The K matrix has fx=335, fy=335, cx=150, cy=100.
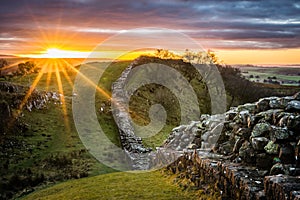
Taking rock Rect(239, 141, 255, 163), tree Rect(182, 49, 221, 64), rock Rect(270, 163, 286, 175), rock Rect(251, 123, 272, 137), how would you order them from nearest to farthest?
rock Rect(270, 163, 286, 175) → rock Rect(239, 141, 255, 163) → rock Rect(251, 123, 272, 137) → tree Rect(182, 49, 221, 64)

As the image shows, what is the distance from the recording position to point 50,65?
260ft

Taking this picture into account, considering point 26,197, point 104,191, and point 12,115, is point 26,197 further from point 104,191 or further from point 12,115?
point 12,115

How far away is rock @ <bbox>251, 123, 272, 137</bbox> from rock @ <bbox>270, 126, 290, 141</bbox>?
57cm

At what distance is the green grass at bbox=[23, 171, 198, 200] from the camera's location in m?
14.1

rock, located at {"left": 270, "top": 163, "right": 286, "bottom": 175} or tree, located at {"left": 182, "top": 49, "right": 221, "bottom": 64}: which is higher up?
tree, located at {"left": 182, "top": 49, "right": 221, "bottom": 64}

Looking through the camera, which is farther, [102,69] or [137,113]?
[102,69]

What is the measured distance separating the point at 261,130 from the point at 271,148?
1.22 meters

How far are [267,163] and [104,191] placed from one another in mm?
7748

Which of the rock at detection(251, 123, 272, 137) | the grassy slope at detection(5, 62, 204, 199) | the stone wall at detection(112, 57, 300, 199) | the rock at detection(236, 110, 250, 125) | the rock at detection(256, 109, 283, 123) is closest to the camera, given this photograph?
the stone wall at detection(112, 57, 300, 199)

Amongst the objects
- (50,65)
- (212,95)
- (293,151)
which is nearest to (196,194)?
(293,151)

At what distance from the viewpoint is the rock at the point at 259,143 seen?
11797mm

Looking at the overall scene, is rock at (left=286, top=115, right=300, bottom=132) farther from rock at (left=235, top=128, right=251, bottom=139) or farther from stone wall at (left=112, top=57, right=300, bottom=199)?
rock at (left=235, top=128, right=251, bottom=139)

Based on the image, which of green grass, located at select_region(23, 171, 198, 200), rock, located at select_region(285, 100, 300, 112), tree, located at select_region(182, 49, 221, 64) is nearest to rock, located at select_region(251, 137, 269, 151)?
Result: rock, located at select_region(285, 100, 300, 112)

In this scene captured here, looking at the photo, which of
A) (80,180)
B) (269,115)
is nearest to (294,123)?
(269,115)
